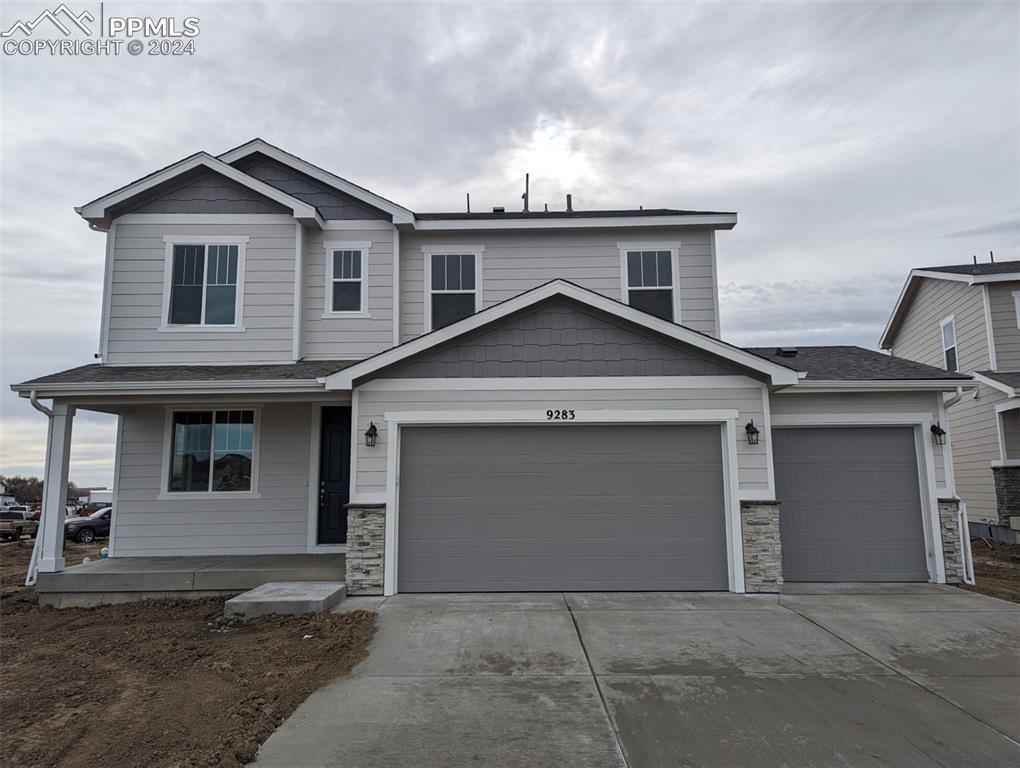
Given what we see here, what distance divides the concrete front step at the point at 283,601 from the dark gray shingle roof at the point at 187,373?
297 cm

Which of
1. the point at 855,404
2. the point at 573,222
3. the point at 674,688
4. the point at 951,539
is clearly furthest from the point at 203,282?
the point at 951,539

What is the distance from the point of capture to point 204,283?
33.2 feet

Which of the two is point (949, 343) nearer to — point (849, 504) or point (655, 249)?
point (849, 504)

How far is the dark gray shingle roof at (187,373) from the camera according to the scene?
864 centimetres

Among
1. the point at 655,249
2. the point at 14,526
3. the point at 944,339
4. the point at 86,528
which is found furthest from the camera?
the point at 14,526

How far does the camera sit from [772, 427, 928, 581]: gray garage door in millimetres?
8508

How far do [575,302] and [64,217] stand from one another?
33.7ft

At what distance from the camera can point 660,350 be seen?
324 inches

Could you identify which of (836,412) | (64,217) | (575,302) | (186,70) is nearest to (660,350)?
(575,302)

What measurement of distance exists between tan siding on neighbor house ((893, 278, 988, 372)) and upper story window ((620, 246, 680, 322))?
952 centimetres

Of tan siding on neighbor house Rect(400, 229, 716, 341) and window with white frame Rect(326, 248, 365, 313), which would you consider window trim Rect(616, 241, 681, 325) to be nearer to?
tan siding on neighbor house Rect(400, 229, 716, 341)

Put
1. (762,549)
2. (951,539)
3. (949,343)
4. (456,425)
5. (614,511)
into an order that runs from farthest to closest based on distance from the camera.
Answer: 1. (949,343)
2. (951,539)
3. (456,425)
4. (614,511)
5. (762,549)

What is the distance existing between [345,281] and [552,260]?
3776mm

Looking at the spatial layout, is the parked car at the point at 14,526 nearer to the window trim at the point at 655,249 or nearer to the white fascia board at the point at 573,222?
the white fascia board at the point at 573,222
